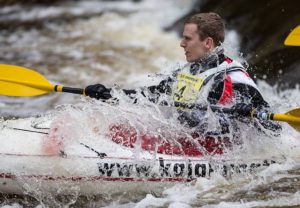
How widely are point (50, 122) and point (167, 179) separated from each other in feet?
3.54

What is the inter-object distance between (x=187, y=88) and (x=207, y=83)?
0.62 feet

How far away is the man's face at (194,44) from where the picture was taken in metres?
4.89

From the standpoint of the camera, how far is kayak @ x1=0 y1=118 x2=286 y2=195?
15.3 ft

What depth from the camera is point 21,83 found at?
5551 mm

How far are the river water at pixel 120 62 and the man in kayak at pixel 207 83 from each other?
0.30 metres

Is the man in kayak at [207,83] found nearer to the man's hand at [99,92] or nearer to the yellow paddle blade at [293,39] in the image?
the man's hand at [99,92]

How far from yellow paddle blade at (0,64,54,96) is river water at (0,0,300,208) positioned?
460 millimetres

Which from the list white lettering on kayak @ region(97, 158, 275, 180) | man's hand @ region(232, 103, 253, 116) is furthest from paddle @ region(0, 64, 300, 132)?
man's hand @ region(232, 103, 253, 116)

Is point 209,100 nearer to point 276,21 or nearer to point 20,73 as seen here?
point 20,73

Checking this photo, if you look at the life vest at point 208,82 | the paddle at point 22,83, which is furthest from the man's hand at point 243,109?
the paddle at point 22,83

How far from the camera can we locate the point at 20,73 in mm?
5621

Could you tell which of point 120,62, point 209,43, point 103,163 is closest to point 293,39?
point 209,43

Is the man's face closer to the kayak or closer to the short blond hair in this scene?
the short blond hair

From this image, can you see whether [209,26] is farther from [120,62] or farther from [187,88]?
[120,62]
